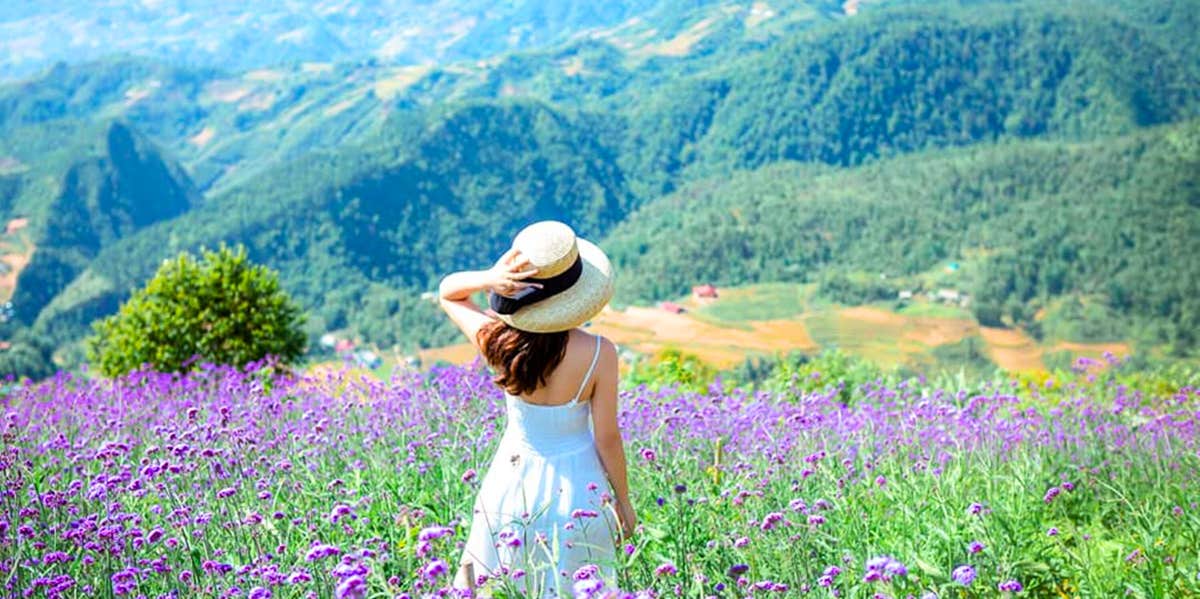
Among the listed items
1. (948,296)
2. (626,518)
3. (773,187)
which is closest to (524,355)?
(626,518)

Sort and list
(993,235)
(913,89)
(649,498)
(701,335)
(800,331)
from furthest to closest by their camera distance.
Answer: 1. (913,89)
2. (993,235)
3. (701,335)
4. (800,331)
5. (649,498)

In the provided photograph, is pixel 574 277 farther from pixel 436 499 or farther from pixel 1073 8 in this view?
pixel 1073 8

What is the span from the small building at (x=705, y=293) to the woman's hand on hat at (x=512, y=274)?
96762mm

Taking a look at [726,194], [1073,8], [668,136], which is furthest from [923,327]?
[1073,8]

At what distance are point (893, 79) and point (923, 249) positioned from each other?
91.0m

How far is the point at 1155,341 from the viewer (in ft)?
208

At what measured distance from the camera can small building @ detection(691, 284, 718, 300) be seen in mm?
99438

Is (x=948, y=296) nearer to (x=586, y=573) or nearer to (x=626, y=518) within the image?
(x=626, y=518)

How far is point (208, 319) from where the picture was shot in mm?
10422

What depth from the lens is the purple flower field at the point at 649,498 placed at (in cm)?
283

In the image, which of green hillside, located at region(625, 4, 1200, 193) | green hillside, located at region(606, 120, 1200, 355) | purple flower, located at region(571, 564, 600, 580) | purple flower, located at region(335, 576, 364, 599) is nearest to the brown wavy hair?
purple flower, located at region(571, 564, 600, 580)

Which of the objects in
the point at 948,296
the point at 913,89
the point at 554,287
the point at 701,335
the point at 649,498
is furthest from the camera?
the point at 913,89

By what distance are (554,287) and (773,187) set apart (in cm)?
13950

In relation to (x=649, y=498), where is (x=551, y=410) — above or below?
above
